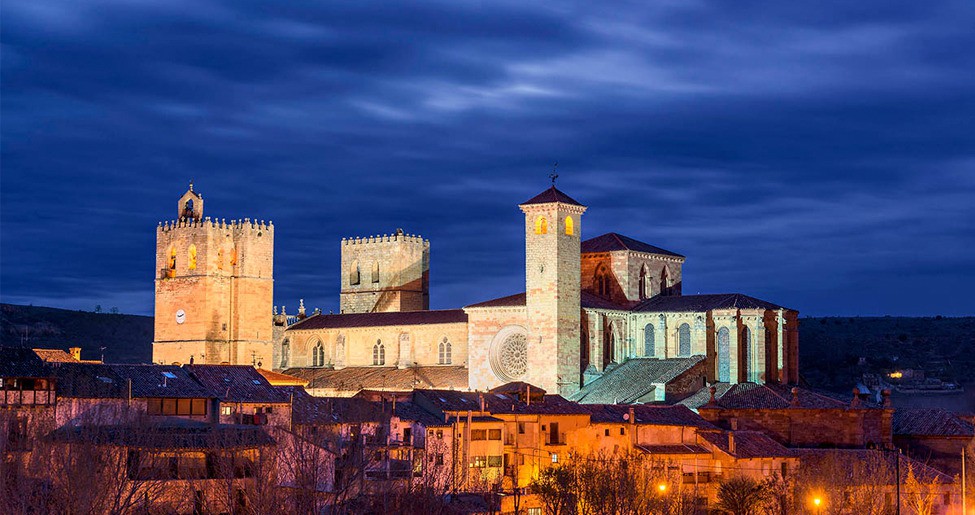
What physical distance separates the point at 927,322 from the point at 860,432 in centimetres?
7804

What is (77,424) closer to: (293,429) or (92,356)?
(293,429)

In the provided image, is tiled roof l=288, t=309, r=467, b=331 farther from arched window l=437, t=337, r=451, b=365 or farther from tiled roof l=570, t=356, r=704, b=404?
tiled roof l=570, t=356, r=704, b=404

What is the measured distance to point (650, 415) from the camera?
61094 millimetres

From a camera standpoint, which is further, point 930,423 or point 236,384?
point 930,423

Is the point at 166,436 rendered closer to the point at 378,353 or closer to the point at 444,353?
the point at 444,353

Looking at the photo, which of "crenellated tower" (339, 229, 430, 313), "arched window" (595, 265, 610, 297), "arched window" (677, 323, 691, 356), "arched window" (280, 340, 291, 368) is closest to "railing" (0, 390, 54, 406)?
"arched window" (677, 323, 691, 356)

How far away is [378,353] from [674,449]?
27845 mm

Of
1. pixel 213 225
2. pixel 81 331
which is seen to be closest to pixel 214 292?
pixel 213 225

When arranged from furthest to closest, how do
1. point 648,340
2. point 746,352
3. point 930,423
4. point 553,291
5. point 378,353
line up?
point 378,353 < point 648,340 < point 746,352 < point 553,291 < point 930,423

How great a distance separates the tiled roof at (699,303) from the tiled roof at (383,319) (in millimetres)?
9341

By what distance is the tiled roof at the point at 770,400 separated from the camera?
6588cm

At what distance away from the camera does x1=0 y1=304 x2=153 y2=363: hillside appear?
4870 inches

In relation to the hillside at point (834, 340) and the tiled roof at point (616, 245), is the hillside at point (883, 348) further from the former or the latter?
the tiled roof at point (616, 245)

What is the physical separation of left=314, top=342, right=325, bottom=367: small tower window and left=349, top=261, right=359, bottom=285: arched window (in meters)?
9.69
